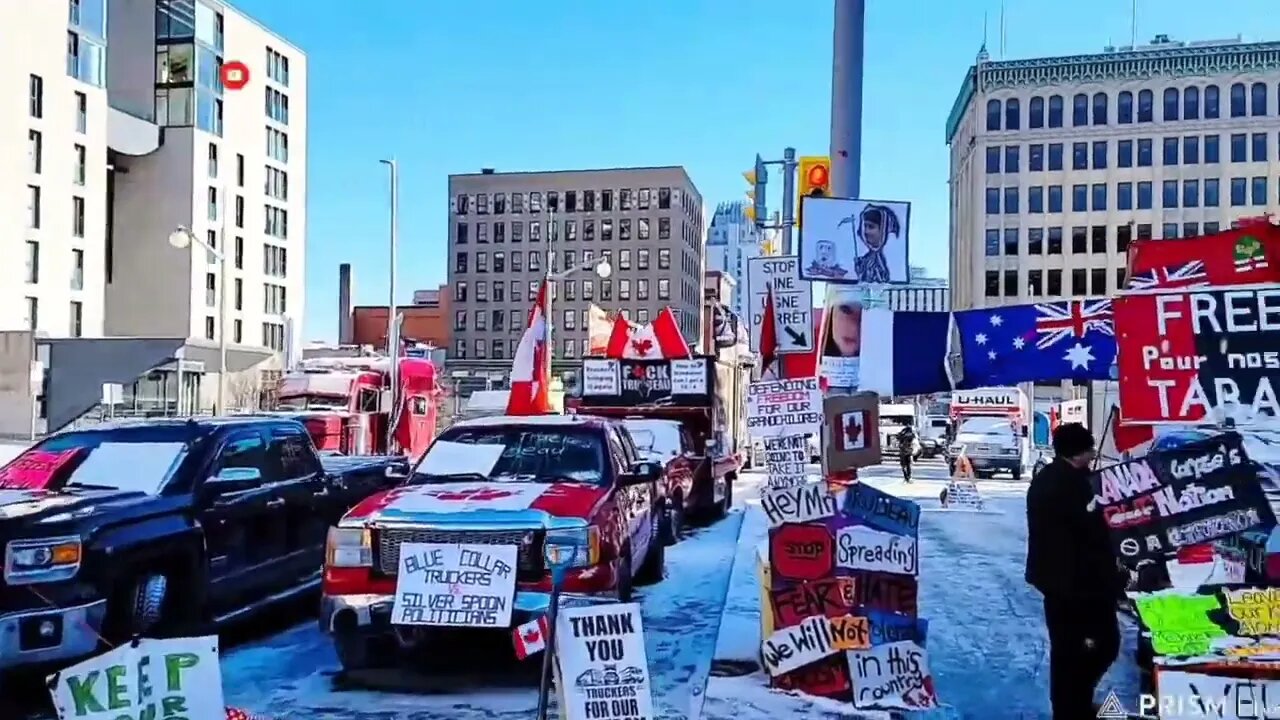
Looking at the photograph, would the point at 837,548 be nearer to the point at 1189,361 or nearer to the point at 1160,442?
the point at 1189,361

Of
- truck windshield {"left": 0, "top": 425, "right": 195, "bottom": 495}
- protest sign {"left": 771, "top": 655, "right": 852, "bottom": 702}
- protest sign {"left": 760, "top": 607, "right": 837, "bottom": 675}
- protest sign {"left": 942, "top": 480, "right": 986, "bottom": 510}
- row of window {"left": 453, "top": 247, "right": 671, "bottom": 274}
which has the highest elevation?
row of window {"left": 453, "top": 247, "right": 671, "bottom": 274}

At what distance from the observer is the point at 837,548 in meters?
7.34

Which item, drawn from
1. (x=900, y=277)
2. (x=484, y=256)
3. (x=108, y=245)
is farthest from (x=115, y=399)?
(x=484, y=256)

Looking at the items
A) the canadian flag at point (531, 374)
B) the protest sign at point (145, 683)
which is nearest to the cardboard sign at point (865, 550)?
the protest sign at point (145, 683)

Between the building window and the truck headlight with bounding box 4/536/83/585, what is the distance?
53.2 m

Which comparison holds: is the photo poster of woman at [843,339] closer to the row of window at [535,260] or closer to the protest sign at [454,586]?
the protest sign at [454,586]

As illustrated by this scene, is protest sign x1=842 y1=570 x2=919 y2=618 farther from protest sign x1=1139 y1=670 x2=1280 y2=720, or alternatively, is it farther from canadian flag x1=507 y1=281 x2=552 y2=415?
canadian flag x1=507 y1=281 x2=552 y2=415

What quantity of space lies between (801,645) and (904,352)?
1919mm

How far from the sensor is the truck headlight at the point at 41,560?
22.1 feet

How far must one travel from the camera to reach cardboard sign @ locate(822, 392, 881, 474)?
7.46 metres

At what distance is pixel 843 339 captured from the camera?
8.04m

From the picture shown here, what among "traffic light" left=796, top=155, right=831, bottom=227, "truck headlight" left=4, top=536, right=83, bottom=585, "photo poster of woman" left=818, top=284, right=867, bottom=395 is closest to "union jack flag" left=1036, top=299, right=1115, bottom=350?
"photo poster of woman" left=818, top=284, right=867, bottom=395

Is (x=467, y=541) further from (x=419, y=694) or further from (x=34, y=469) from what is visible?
(x=34, y=469)

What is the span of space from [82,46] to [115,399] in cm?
3086
